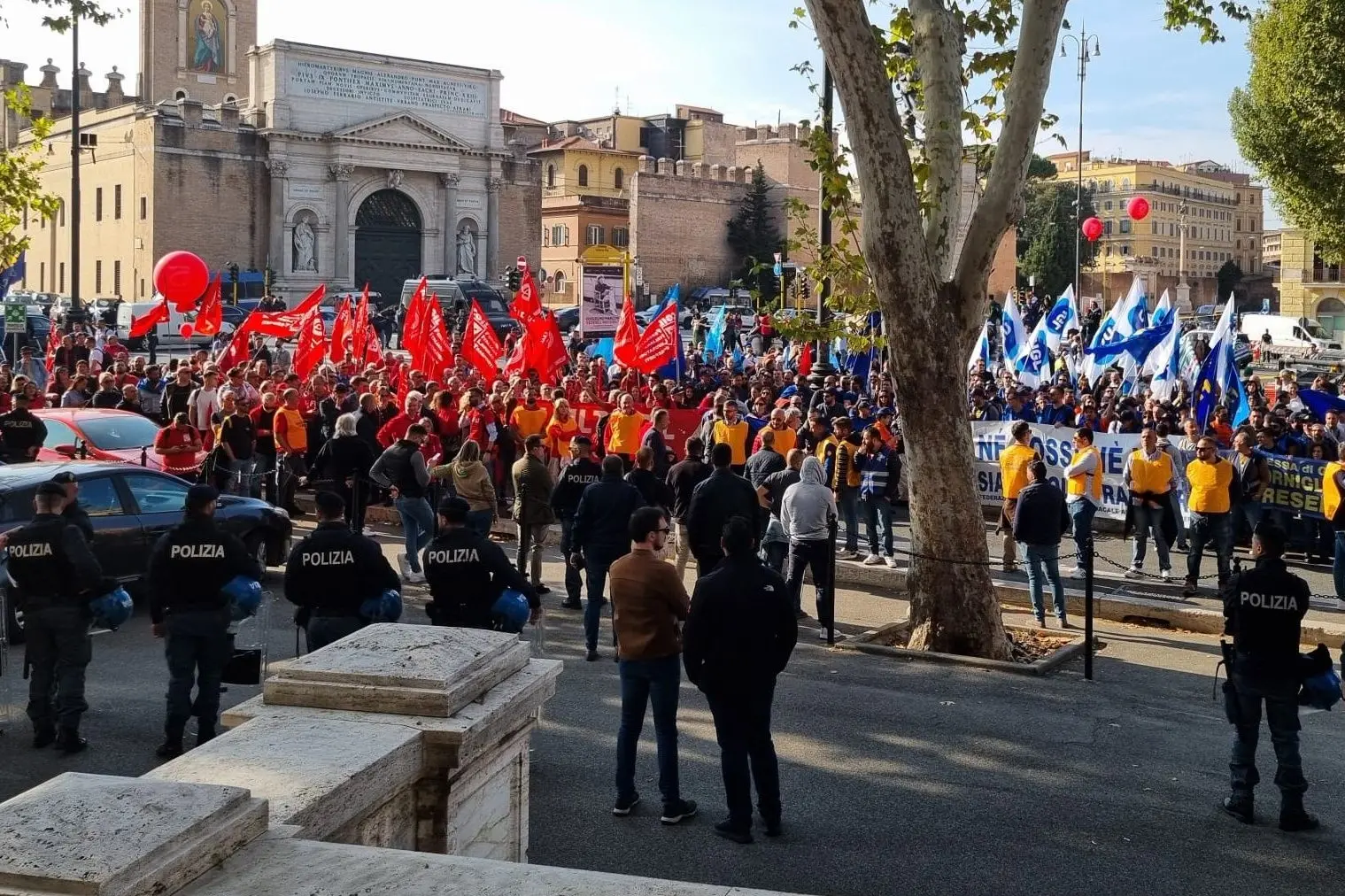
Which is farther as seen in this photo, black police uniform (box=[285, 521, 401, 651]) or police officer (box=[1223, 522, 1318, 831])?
black police uniform (box=[285, 521, 401, 651])

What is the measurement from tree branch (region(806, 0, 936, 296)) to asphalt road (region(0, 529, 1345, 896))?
3.19 meters

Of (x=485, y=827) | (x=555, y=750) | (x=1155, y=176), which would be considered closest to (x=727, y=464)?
(x=555, y=750)

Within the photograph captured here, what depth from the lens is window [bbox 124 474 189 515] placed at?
12.5 m

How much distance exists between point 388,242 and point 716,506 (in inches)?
2315

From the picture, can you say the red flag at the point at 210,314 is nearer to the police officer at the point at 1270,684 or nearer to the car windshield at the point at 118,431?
the car windshield at the point at 118,431

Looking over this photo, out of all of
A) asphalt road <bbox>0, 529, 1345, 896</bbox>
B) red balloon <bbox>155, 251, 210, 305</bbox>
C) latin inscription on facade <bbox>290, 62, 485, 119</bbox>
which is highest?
latin inscription on facade <bbox>290, 62, 485, 119</bbox>

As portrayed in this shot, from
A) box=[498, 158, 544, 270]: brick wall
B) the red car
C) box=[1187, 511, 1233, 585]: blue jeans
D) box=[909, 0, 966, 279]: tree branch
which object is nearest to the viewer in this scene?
box=[909, 0, 966, 279]: tree branch

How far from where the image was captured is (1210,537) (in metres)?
14.5

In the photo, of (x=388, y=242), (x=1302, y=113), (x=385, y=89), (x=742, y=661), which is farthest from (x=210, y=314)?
(x=388, y=242)

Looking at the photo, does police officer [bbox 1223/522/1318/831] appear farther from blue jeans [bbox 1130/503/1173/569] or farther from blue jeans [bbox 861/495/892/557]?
blue jeans [bbox 861/495/892/557]

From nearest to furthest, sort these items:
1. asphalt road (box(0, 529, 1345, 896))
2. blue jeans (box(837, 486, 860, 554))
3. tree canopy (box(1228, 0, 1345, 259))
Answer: asphalt road (box(0, 529, 1345, 896))
blue jeans (box(837, 486, 860, 554))
tree canopy (box(1228, 0, 1345, 259))

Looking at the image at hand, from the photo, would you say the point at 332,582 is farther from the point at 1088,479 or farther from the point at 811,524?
the point at 1088,479

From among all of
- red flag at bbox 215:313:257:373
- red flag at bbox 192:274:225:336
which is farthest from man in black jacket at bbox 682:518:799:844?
red flag at bbox 192:274:225:336

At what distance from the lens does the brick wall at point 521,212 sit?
71625 mm
